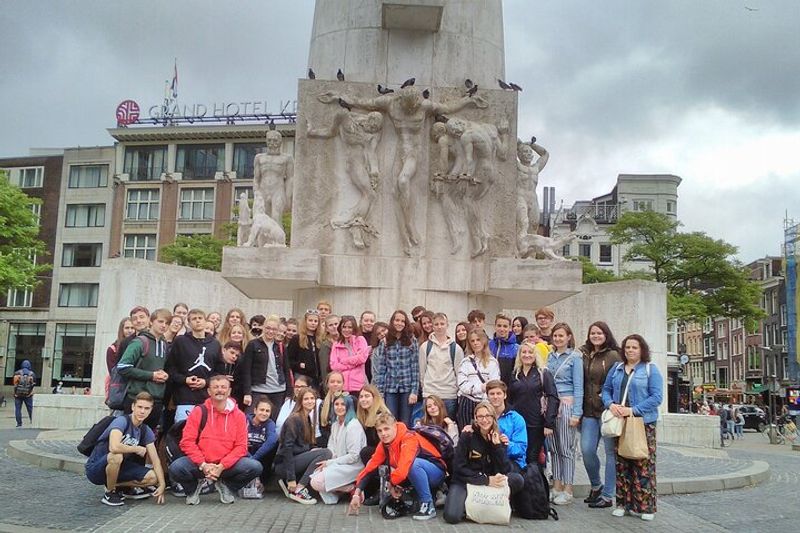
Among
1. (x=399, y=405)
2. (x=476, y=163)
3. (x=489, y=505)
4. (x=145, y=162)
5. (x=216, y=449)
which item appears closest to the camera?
(x=489, y=505)

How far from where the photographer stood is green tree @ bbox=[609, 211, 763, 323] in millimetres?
42281

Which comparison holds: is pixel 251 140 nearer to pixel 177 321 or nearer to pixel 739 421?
pixel 739 421

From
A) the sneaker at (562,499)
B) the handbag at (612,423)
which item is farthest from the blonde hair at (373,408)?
the handbag at (612,423)

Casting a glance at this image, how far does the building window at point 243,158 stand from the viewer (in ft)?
204

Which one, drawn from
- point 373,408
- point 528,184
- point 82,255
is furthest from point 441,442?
point 82,255

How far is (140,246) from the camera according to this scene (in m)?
63.6

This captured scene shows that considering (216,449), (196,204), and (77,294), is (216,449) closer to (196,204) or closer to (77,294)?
(196,204)

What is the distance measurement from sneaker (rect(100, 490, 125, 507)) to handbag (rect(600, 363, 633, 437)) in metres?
5.07

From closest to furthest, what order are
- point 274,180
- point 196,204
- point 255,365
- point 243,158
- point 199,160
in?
1. point 255,365
2. point 274,180
3. point 243,158
4. point 196,204
5. point 199,160

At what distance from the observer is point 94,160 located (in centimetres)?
6506

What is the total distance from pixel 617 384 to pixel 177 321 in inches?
210

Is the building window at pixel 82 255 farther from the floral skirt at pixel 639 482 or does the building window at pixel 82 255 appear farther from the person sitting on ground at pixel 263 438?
the floral skirt at pixel 639 482

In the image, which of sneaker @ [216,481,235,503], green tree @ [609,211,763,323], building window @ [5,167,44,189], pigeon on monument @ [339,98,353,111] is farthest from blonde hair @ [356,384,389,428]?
building window @ [5,167,44,189]

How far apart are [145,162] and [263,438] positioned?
58790 mm
